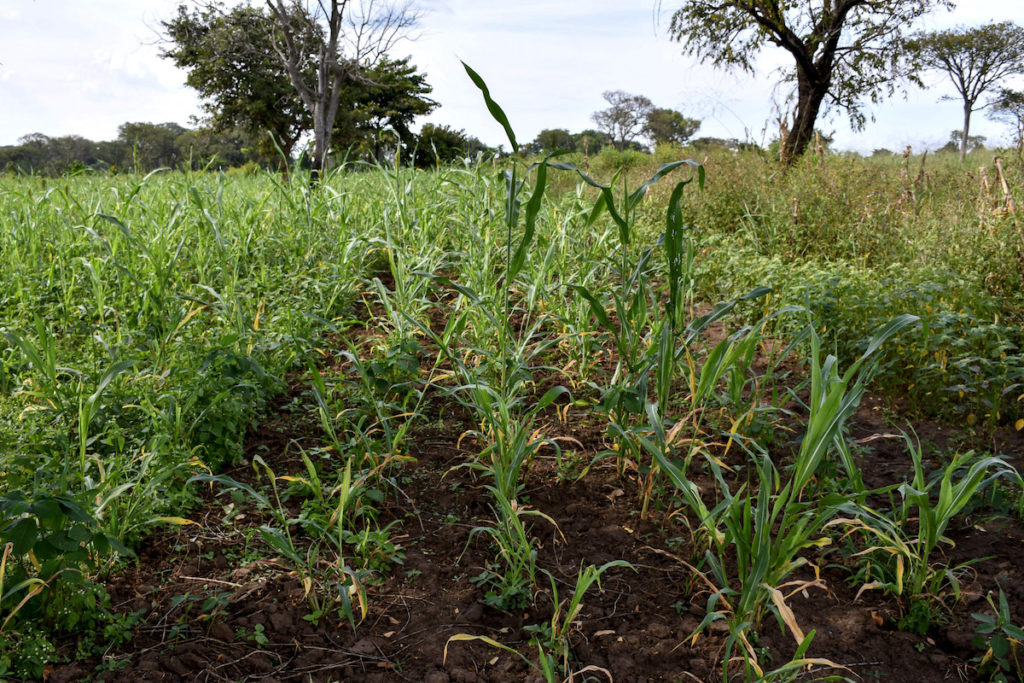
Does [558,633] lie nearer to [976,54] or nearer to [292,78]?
[292,78]

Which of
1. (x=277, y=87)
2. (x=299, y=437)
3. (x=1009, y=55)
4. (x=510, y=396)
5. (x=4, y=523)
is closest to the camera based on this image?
(x=4, y=523)

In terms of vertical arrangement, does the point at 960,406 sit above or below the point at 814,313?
below

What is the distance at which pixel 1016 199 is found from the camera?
14.4 ft

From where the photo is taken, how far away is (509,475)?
2035 mm

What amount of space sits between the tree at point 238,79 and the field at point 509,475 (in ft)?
50.5

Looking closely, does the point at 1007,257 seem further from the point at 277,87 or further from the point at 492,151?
the point at 277,87

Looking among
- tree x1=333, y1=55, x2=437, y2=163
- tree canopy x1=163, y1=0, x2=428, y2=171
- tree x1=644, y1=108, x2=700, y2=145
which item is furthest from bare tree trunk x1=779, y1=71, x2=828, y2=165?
tree x1=644, y1=108, x2=700, y2=145

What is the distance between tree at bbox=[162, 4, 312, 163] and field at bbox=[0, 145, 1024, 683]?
606 inches

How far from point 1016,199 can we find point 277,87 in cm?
2303

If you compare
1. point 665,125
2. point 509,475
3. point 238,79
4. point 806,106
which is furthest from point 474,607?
point 665,125

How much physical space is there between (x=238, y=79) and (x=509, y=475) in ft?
79.5

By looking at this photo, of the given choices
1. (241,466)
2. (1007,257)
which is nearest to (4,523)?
(241,466)

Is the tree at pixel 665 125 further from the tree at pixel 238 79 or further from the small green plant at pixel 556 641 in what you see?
the small green plant at pixel 556 641

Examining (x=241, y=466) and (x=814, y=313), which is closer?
(x=241, y=466)
